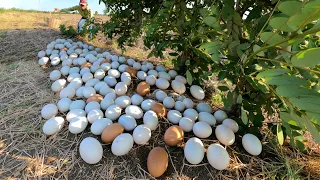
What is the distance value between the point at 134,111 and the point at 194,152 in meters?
0.31

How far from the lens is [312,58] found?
417mm

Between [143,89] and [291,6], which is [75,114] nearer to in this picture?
[143,89]

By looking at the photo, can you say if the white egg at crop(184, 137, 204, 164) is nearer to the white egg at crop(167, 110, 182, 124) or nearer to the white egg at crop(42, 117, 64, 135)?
the white egg at crop(167, 110, 182, 124)

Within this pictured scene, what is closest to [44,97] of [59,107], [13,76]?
[59,107]

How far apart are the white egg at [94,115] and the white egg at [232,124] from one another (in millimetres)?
500

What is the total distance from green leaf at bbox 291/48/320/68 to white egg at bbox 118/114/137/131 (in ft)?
2.07

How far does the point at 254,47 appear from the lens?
0.72 m

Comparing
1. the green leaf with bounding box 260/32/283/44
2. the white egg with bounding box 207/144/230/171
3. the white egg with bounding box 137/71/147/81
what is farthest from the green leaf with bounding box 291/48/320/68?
the white egg with bounding box 137/71/147/81

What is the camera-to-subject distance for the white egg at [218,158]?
0.82 meters

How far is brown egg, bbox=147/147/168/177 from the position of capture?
0.80 metres

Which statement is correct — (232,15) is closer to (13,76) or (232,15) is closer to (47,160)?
(47,160)

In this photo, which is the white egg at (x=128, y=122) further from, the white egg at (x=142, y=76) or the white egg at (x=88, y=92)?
the white egg at (x=142, y=76)

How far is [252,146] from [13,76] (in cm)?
141

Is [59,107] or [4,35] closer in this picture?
[59,107]
